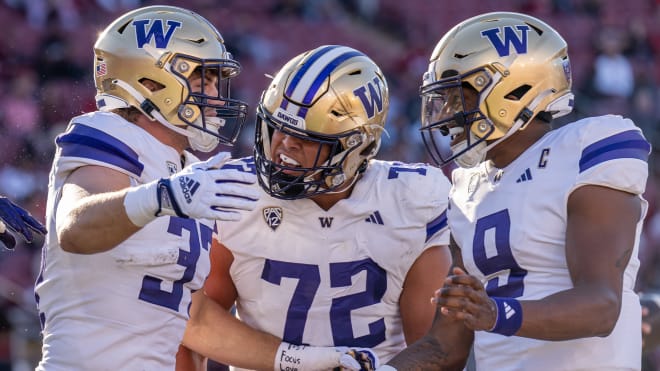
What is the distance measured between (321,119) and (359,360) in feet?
2.69

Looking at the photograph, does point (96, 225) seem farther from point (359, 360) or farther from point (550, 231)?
point (550, 231)

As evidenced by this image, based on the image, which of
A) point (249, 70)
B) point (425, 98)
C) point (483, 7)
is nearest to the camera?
point (425, 98)

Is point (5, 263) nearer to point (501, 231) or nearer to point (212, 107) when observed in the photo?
point (212, 107)

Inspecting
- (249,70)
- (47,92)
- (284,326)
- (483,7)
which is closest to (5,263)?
(47,92)

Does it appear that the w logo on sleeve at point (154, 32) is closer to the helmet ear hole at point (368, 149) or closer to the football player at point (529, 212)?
the helmet ear hole at point (368, 149)

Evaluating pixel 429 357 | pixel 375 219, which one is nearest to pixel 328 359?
pixel 429 357

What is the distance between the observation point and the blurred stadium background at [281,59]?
28.8ft

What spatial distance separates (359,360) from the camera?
379 cm

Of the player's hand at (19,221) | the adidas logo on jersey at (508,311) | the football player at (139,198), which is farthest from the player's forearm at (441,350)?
the player's hand at (19,221)

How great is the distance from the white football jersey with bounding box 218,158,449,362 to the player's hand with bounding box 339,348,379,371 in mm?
183

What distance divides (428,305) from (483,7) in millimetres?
9684

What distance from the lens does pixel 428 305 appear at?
13.3 feet

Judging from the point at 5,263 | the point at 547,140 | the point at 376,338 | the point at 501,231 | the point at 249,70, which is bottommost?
the point at 5,263

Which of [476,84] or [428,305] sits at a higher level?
[476,84]
